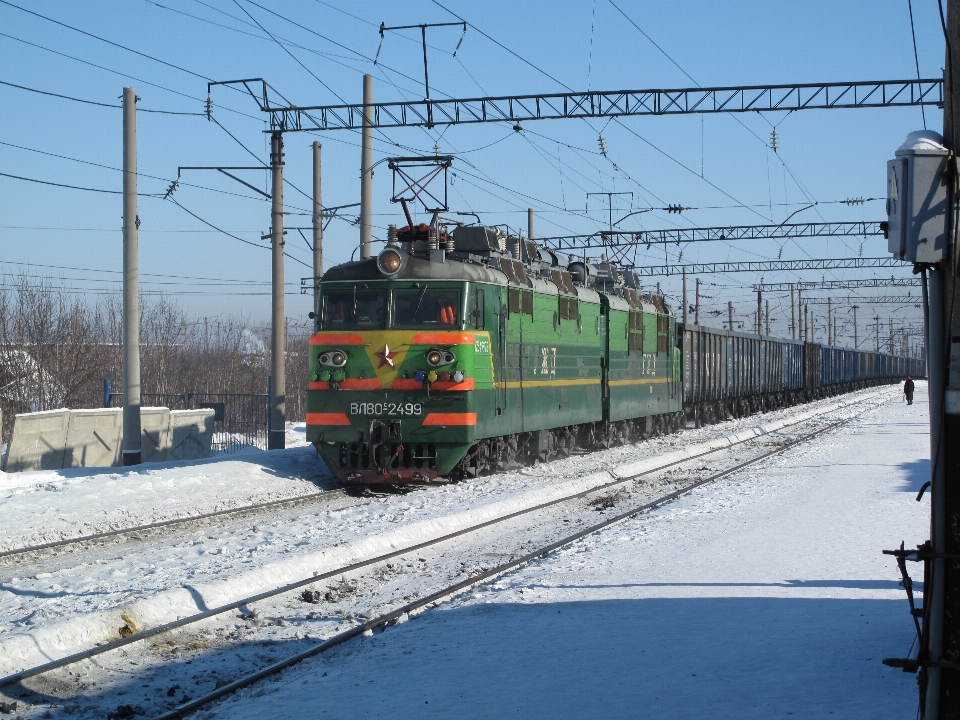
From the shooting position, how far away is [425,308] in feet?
50.4

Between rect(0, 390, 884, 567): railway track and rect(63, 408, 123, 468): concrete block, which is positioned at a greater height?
rect(63, 408, 123, 468): concrete block

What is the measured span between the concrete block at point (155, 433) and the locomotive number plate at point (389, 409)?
34.6 ft

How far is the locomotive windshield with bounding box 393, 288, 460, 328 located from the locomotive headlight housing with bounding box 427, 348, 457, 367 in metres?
0.42

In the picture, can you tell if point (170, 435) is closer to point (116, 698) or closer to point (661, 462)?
point (661, 462)

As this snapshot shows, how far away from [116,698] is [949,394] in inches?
196

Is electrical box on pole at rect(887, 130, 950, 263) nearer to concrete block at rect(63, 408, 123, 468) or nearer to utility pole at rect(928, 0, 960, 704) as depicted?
utility pole at rect(928, 0, 960, 704)

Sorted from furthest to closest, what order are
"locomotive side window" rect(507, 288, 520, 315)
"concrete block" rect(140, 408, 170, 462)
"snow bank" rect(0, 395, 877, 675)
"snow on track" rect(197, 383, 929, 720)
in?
"concrete block" rect(140, 408, 170, 462) < "locomotive side window" rect(507, 288, 520, 315) < "snow bank" rect(0, 395, 877, 675) < "snow on track" rect(197, 383, 929, 720)

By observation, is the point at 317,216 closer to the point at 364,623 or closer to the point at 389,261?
the point at 389,261

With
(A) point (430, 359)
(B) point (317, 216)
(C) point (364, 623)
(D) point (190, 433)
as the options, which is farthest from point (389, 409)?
(D) point (190, 433)

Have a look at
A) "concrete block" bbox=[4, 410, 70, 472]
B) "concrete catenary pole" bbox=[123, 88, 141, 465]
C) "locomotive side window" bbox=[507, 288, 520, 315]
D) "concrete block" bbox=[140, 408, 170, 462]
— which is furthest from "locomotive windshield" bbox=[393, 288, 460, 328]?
"concrete block" bbox=[140, 408, 170, 462]

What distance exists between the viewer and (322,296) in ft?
52.0

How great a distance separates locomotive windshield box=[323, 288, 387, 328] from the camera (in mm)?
15453

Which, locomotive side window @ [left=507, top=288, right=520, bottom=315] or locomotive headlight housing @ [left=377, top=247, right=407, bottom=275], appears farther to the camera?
locomotive side window @ [left=507, top=288, right=520, bottom=315]

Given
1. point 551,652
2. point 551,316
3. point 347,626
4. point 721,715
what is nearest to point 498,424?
point 551,316
